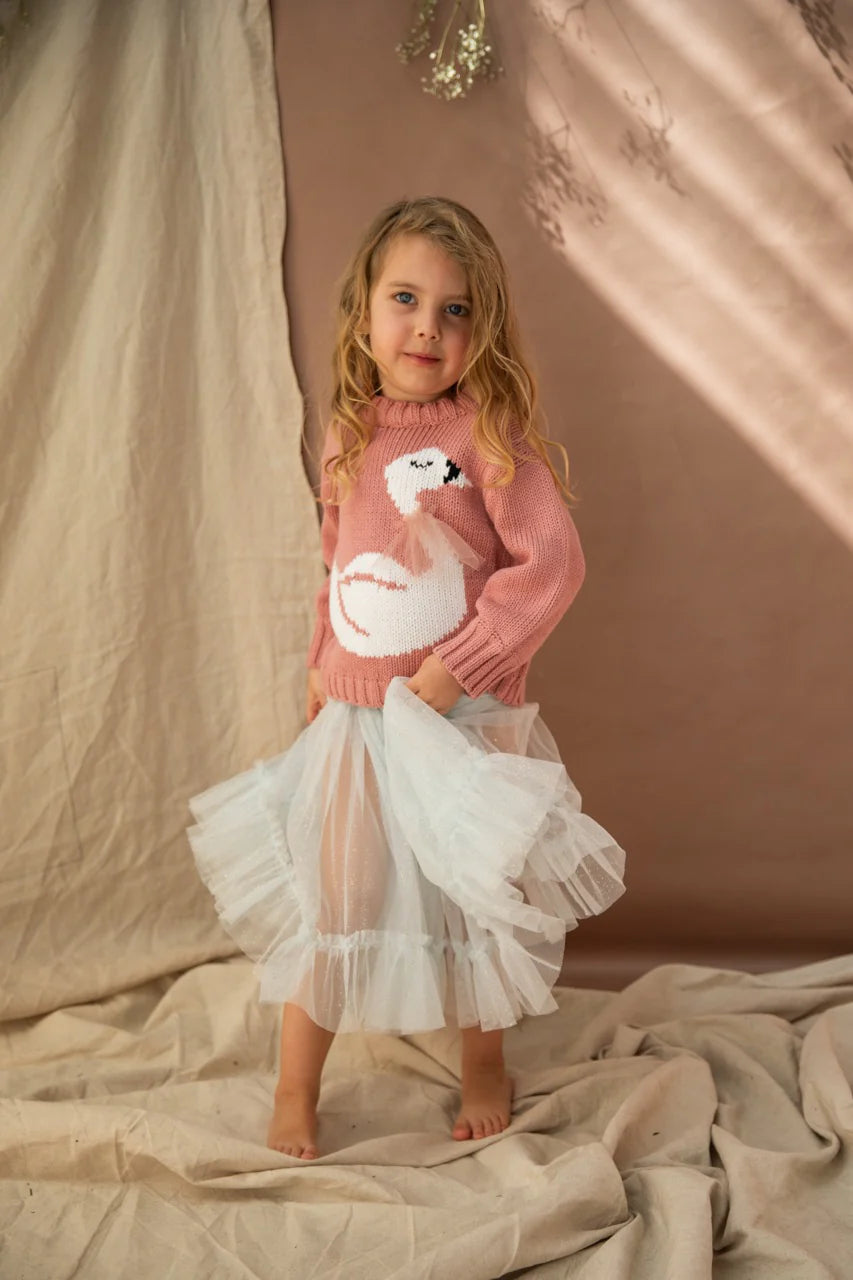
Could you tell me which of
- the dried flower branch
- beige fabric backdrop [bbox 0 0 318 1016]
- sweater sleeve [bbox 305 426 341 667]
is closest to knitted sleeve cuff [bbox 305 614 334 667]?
sweater sleeve [bbox 305 426 341 667]

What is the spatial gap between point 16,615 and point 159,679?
230 millimetres

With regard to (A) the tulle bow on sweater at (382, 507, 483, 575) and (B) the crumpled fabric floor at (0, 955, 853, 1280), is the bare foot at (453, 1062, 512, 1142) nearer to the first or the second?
(B) the crumpled fabric floor at (0, 955, 853, 1280)

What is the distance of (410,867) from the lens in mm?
1492

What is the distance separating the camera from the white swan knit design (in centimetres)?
152

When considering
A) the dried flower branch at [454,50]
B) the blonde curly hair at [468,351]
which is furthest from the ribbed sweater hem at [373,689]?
the dried flower branch at [454,50]

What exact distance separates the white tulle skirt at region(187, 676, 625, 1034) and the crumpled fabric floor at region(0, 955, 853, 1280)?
0.63 feet

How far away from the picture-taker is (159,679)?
193cm

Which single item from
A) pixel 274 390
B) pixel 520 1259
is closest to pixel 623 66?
pixel 274 390

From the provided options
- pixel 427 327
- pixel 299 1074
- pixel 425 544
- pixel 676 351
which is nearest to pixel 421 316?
pixel 427 327

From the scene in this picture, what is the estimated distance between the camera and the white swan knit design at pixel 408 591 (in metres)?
1.52

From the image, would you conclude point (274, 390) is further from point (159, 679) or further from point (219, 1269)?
point (219, 1269)

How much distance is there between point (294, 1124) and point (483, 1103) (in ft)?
0.81

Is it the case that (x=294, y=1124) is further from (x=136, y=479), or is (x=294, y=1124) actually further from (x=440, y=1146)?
(x=136, y=479)

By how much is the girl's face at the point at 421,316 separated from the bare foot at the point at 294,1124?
0.90 meters
